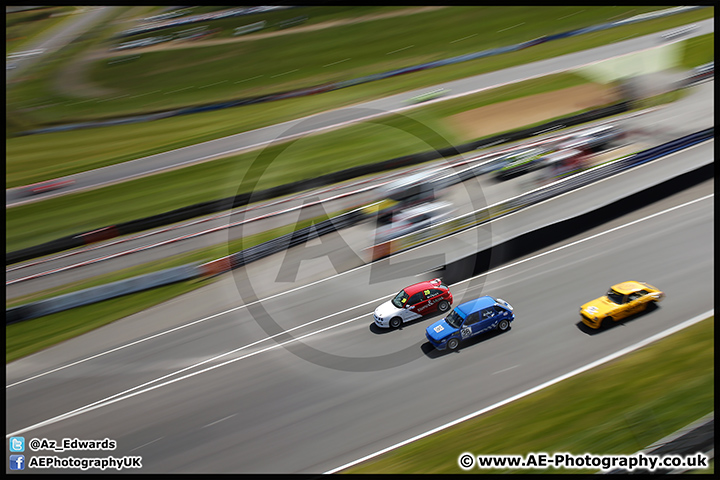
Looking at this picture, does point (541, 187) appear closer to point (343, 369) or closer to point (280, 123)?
point (343, 369)

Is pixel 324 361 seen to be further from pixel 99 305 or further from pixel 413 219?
pixel 99 305

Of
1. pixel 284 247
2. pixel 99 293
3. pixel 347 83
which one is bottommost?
pixel 99 293

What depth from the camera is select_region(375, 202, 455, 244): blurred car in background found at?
65.5 feet

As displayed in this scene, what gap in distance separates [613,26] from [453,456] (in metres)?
36.4

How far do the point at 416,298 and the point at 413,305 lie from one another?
0.24 metres

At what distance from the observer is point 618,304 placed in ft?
47.1

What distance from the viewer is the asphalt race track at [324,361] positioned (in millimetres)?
12898

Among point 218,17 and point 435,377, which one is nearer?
A: point 435,377

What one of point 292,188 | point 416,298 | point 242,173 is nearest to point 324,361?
point 416,298

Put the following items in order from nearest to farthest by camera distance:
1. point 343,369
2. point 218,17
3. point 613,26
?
point 343,369, point 613,26, point 218,17

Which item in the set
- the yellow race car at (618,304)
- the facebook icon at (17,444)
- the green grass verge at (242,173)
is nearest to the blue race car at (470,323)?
the yellow race car at (618,304)


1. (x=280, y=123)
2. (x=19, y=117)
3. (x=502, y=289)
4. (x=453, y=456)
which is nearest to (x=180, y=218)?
(x=280, y=123)

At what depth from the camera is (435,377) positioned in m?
13.8

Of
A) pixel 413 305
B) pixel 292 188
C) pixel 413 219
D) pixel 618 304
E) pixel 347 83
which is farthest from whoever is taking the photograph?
pixel 347 83
